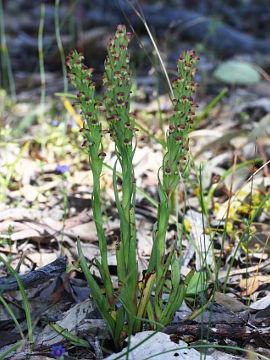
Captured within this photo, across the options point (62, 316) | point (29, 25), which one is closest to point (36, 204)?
point (62, 316)

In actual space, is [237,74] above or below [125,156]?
above

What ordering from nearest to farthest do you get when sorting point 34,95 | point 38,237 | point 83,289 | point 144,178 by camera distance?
1. point 83,289
2. point 38,237
3. point 144,178
4. point 34,95

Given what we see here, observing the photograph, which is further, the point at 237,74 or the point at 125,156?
the point at 237,74

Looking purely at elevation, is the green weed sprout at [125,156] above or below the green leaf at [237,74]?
below

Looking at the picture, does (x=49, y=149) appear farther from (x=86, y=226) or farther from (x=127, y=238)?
(x=127, y=238)

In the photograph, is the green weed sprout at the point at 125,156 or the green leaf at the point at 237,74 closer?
the green weed sprout at the point at 125,156
